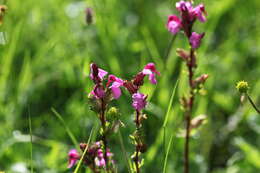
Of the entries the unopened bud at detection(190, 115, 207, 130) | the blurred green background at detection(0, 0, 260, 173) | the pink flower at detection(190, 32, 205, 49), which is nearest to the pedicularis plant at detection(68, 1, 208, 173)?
the pink flower at detection(190, 32, 205, 49)

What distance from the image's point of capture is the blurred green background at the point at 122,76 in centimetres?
242

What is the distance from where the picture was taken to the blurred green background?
2416mm

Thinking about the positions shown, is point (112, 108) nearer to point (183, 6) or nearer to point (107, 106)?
point (107, 106)

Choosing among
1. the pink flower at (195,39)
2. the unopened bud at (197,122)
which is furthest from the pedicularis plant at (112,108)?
the unopened bud at (197,122)

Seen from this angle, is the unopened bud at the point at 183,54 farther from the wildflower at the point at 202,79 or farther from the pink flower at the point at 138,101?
the pink flower at the point at 138,101

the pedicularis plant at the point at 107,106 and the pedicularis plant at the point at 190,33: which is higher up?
the pedicularis plant at the point at 190,33

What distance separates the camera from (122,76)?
9.45 ft

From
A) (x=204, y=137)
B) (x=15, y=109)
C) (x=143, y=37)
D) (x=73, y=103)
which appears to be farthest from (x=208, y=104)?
(x=15, y=109)

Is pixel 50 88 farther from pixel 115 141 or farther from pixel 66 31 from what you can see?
pixel 115 141

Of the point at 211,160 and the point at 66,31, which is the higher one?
the point at 66,31

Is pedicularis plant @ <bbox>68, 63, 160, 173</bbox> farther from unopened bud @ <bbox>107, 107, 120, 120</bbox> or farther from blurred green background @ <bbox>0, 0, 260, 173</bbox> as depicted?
blurred green background @ <bbox>0, 0, 260, 173</bbox>

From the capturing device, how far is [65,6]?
3463mm

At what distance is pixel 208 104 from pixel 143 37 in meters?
0.62

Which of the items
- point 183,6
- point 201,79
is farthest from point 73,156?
point 183,6
